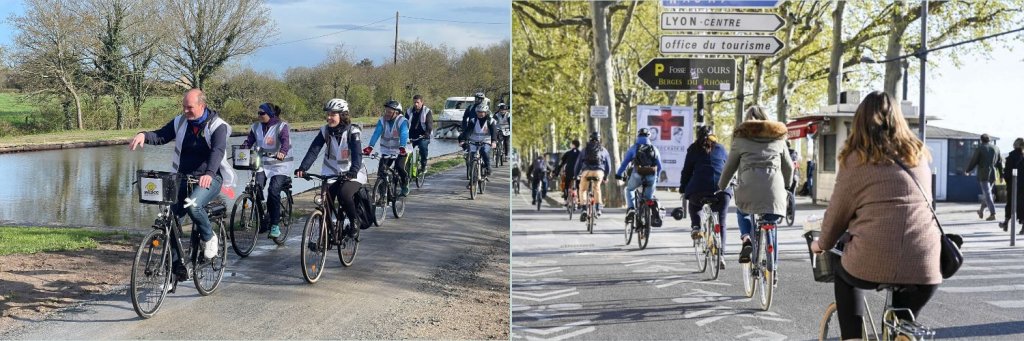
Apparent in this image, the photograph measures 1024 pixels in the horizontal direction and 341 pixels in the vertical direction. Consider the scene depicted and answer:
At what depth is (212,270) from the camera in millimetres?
7703

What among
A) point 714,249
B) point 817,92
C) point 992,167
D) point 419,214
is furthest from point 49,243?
point 817,92

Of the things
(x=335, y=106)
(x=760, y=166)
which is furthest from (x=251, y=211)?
(x=760, y=166)

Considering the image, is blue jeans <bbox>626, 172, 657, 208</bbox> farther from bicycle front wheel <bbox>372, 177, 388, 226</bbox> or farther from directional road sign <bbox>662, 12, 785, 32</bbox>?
bicycle front wheel <bbox>372, 177, 388, 226</bbox>

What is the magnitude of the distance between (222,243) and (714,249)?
4413 millimetres

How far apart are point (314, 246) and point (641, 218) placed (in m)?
5.95

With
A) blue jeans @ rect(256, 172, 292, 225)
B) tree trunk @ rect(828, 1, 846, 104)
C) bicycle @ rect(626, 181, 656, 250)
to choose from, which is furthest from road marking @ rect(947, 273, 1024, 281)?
tree trunk @ rect(828, 1, 846, 104)

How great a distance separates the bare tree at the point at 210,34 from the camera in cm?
812

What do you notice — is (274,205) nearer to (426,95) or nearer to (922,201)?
(426,95)

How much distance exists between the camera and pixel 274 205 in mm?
10078

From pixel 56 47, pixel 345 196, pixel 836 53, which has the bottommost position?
pixel 345 196

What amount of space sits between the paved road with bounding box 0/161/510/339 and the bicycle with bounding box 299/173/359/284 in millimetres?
115

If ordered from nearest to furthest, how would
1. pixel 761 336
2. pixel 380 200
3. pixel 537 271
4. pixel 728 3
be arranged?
pixel 761 336 → pixel 728 3 → pixel 537 271 → pixel 380 200

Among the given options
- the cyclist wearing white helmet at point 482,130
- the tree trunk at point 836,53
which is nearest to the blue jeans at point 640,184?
the cyclist wearing white helmet at point 482,130

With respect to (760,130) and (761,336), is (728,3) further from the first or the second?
(761,336)
